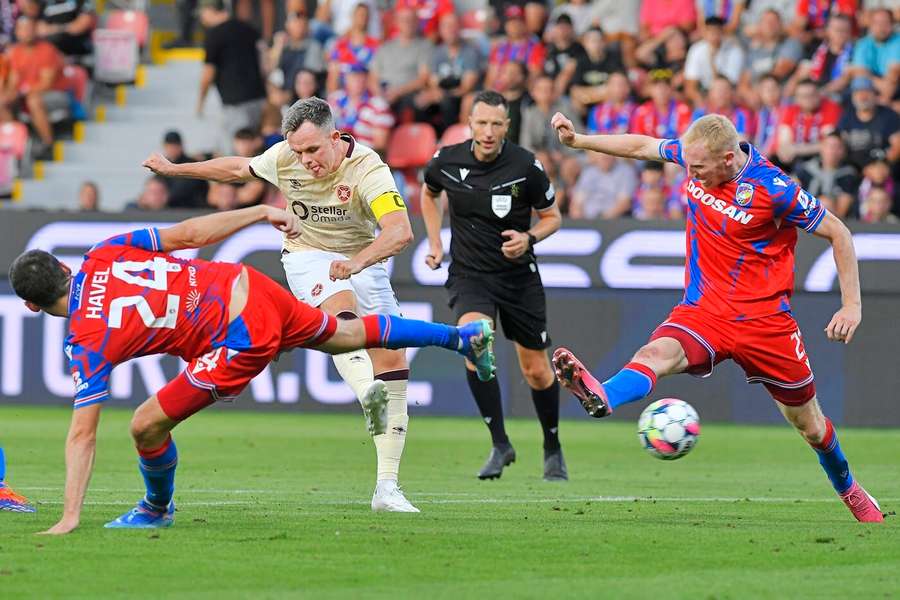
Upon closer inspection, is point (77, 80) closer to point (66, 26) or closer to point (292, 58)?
point (66, 26)

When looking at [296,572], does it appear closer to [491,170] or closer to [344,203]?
[344,203]

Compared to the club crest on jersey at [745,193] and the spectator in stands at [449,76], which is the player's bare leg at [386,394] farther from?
the spectator in stands at [449,76]

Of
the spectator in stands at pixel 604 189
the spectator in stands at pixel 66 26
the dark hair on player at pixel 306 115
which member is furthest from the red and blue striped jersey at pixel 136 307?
the spectator in stands at pixel 66 26

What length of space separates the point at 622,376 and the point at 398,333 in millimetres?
1255

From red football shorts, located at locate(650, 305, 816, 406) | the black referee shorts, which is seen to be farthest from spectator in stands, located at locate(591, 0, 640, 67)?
red football shorts, located at locate(650, 305, 816, 406)

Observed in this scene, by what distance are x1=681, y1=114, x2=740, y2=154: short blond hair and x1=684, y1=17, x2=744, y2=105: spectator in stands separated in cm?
1147

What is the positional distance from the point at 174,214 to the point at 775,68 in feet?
25.6

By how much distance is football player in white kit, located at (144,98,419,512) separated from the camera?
9250 millimetres

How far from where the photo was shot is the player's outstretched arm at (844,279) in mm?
8352

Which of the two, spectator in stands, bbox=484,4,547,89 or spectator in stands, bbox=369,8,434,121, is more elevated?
spectator in stands, bbox=484,4,547,89

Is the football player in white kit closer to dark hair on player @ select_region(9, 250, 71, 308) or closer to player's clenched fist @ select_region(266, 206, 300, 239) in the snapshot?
player's clenched fist @ select_region(266, 206, 300, 239)

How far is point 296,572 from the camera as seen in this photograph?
6.93 metres

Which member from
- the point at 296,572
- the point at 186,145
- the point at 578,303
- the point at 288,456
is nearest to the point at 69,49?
the point at 186,145

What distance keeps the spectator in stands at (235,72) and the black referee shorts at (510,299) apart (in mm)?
10430
